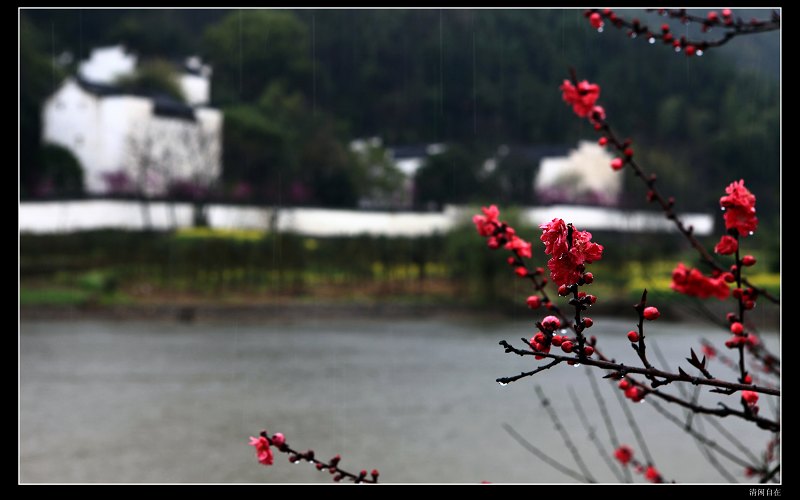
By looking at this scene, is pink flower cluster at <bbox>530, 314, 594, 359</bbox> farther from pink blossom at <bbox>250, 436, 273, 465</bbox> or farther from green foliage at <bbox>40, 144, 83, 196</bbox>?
green foliage at <bbox>40, 144, 83, 196</bbox>

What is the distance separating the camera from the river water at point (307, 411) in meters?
6.50

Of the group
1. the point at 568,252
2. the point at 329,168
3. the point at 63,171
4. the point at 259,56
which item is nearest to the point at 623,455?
the point at 568,252

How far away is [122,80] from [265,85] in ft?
18.0

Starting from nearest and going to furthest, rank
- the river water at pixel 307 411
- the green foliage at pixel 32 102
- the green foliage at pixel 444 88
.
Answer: the river water at pixel 307 411 < the green foliage at pixel 32 102 < the green foliage at pixel 444 88

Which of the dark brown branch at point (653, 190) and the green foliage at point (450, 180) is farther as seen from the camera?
the green foliage at point (450, 180)

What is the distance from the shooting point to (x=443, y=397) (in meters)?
10.5

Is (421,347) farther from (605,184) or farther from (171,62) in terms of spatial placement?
(171,62)

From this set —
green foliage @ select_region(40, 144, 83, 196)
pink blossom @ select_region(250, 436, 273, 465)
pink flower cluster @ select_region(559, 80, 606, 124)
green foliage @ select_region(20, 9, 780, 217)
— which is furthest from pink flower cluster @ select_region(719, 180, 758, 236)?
green foliage @ select_region(20, 9, 780, 217)

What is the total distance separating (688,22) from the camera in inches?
49.0

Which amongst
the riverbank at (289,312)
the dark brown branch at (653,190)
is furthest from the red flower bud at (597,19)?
the riverbank at (289,312)

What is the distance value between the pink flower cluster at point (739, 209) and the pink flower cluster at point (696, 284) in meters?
0.07

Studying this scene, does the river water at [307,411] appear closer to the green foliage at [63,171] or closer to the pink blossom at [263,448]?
the pink blossom at [263,448]

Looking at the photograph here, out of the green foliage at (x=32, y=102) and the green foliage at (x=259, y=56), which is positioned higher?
the green foliage at (x=259, y=56)
